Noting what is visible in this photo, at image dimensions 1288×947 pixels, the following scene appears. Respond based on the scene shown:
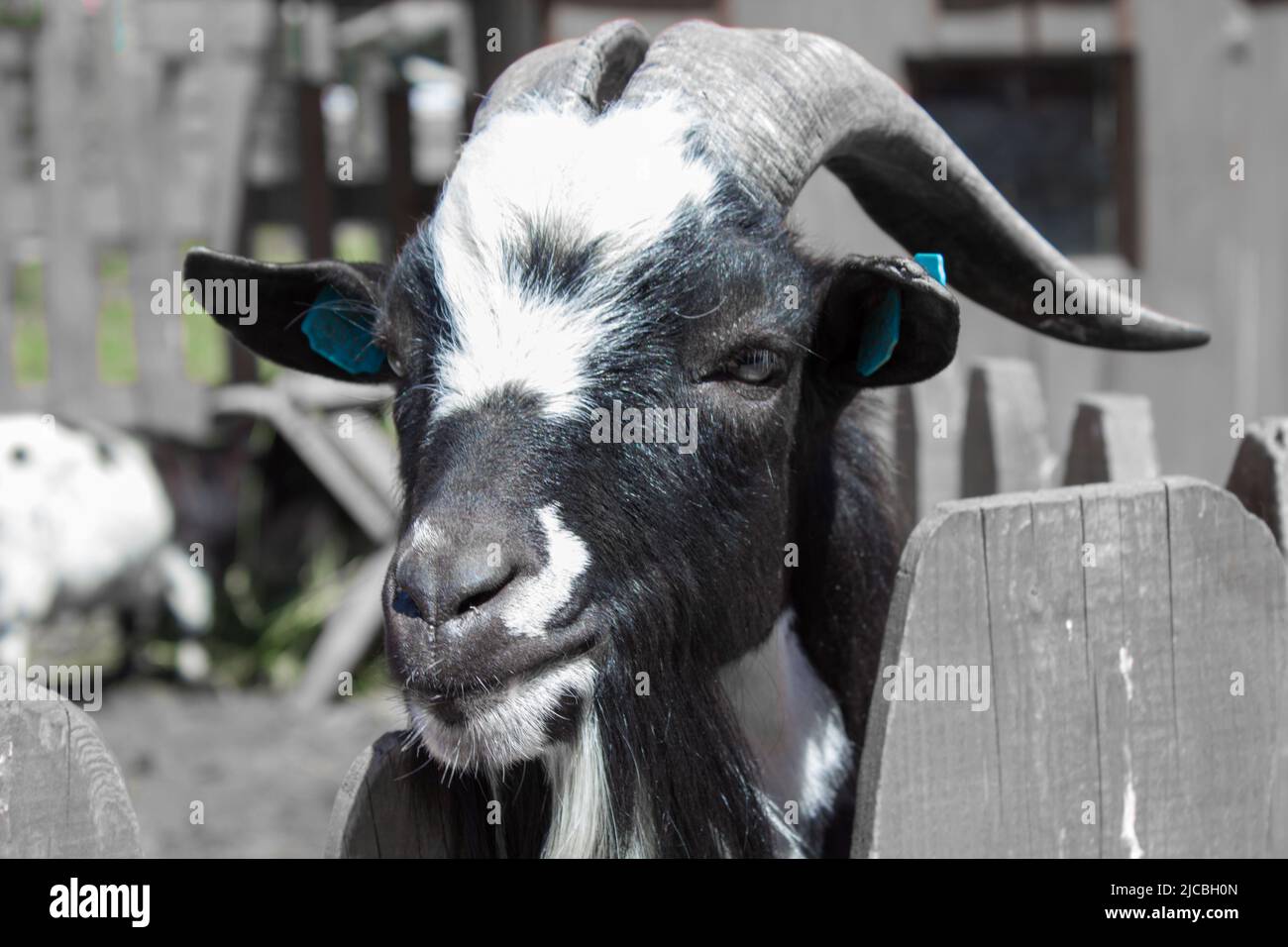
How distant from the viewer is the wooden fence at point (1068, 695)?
183 cm

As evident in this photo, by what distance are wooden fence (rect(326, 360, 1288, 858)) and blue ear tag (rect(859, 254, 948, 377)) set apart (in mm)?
453

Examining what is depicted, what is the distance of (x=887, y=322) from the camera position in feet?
7.43

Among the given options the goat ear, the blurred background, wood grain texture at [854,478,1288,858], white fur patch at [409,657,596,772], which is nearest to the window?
the blurred background

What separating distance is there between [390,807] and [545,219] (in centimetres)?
94

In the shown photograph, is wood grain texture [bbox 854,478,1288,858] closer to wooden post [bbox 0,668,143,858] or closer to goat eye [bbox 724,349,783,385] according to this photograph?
goat eye [bbox 724,349,783,385]

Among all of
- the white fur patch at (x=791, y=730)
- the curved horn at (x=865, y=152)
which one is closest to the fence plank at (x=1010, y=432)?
the curved horn at (x=865, y=152)

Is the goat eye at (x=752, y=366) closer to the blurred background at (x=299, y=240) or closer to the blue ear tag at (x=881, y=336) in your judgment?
the blue ear tag at (x=881, y=336)

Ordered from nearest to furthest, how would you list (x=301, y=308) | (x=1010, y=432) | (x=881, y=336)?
(x=881, y=336) < (x=301, y=308) < (x=1010, y=432)

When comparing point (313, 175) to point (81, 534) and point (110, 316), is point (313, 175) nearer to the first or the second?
point (110, 316)

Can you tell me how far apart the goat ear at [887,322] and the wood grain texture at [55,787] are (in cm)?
132

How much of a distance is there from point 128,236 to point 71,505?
1458mm

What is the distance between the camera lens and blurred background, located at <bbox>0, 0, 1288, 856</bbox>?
6.26m

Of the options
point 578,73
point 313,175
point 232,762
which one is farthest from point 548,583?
point 313,175

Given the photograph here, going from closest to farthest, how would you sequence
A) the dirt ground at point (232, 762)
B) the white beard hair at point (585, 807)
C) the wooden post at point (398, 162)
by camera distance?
the white beard hair at point (585, 807)
the dirt ground at point (232, 762)
the wooden post at point (398, 162)
